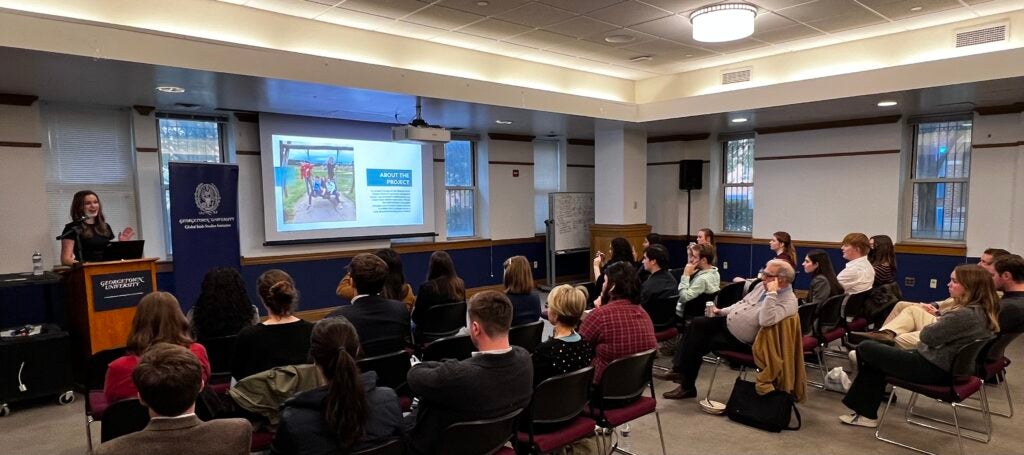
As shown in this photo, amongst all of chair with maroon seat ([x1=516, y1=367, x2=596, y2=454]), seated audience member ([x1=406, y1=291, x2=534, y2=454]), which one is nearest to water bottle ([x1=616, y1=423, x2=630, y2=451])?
chair with maroon seat ([x1=516, y1=367, x2=596, y2=454])

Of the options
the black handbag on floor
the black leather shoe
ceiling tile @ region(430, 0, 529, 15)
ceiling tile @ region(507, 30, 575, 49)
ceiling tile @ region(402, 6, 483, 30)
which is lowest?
the black leather shoe

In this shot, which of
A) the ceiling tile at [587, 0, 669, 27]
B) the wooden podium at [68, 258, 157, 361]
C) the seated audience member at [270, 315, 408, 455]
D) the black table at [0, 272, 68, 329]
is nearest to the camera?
the seated audience member at [270, 315, 408, 455]

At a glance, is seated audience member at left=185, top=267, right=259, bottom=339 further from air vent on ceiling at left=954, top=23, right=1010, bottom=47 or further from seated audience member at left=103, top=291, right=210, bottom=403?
air vent on ceiling at left=954, top=23, right=1010, bottom=47

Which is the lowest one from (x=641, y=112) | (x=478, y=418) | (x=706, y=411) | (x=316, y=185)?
(x=706, y=411)

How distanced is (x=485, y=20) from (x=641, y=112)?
326 centimetres

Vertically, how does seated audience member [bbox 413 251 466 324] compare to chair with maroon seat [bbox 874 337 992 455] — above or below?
above

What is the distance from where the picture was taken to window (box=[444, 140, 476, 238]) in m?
8.70

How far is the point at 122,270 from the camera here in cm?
441

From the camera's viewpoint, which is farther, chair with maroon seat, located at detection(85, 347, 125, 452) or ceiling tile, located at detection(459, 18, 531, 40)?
ceiling tile, located at detection(459, 18, 531, 40)

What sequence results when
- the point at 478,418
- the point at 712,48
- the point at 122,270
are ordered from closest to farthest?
the point at 478,418
the point at 122,270
the point at 712,48

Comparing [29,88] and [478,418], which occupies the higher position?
[29,88]

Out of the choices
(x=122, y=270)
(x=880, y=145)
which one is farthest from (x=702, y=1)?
(x=122, y=270)

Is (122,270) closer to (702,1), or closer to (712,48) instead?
(702,1)

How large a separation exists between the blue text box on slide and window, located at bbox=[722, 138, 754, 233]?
5296 mm
